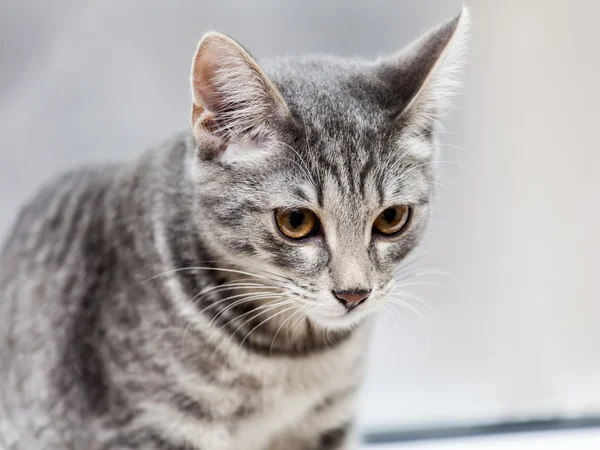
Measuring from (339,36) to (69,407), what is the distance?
106cm

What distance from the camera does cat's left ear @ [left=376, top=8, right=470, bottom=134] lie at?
1.18 m

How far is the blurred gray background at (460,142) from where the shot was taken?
179cm

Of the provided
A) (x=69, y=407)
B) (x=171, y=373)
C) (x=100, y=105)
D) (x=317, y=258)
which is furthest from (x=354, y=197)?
(x=100, y=105)

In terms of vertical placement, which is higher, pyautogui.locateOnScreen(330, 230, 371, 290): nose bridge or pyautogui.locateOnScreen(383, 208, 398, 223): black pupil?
pyautogui.locateOnScreen(383, 208, 398, 223): black pupil

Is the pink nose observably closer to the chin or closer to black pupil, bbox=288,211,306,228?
the chin

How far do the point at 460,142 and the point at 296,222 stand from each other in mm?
809

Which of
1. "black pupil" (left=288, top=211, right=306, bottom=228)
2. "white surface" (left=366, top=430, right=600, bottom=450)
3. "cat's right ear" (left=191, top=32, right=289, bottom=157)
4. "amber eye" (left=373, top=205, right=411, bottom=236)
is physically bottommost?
"white surface" (left=366, top=430, right=600, bottom=450)

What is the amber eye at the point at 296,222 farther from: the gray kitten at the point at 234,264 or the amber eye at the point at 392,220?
the amber eye at the point at 392,220

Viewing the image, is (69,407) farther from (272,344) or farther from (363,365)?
(363,365)

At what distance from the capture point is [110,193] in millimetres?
1452

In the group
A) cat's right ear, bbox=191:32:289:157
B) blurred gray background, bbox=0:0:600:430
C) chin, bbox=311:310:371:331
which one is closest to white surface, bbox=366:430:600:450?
blurred gray background, bbox=0:0:600:430

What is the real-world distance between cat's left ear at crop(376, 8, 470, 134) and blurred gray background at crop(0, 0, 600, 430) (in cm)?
50

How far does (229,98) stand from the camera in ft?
3.79

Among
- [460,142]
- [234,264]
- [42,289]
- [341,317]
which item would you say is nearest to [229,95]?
[234,264]
